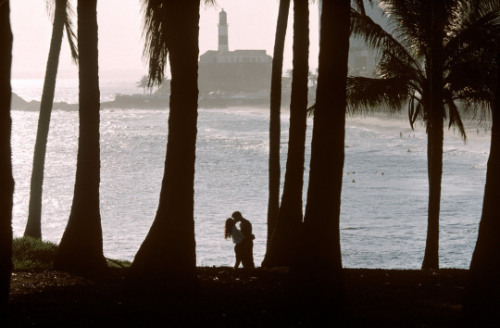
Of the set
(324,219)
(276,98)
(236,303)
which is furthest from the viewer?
(276,98)

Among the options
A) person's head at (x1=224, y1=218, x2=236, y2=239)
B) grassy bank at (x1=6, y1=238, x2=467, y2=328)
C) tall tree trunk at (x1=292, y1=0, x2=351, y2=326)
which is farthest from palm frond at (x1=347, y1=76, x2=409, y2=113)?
tall tree trunk at (x1=292, y1=0, x2=351, y2=326)

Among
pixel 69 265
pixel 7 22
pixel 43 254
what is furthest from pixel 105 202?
pixel 7 22

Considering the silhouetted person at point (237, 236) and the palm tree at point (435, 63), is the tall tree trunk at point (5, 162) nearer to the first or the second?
the silhouetted person at point (237, 236)

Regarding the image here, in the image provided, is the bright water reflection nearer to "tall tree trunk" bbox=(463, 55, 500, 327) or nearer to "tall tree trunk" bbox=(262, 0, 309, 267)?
"tall tree trunk" bbox=(262, 0, 309, 267)

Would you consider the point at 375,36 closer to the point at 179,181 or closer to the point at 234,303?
the point at 179,181

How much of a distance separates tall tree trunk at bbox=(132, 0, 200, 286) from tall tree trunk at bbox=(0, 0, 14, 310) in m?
2.43

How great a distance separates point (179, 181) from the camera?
10641mm

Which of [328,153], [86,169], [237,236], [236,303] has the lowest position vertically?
[237,236]

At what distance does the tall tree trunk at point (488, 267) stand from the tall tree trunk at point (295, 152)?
726cm

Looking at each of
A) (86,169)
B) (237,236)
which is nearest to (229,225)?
(237,236)

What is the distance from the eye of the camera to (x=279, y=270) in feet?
44.7

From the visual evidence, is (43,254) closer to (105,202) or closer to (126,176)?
(105,202)

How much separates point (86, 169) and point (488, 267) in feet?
23.0

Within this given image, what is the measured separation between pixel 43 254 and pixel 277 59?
596cm
